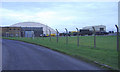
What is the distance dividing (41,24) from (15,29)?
27497mm

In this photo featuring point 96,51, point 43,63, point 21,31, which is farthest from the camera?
point 21,31

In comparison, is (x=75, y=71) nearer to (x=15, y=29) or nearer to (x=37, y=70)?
(x=37, y=70)

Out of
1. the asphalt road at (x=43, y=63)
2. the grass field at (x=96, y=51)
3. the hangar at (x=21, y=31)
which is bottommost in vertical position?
the asphalt road at (x=43, y=63)

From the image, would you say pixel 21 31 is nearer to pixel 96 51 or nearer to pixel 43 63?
pixel 96 51

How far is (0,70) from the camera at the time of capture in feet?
23.6

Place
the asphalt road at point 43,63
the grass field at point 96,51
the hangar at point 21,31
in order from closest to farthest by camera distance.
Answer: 1. the asphalt road at point 43,63
2. the grass field at point 96,51
3. the hangar at point 21,31

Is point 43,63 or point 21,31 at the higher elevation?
point 21,31

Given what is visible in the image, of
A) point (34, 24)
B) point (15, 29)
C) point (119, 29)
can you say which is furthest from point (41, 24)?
point (119, 29)

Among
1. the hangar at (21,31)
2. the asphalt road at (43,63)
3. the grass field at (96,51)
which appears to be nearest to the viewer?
the asphalt road at (43,63)

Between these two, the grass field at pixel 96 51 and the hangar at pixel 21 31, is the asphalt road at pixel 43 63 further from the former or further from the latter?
the hangar at pixel 21 31

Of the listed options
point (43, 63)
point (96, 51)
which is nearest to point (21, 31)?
point (96, 51)

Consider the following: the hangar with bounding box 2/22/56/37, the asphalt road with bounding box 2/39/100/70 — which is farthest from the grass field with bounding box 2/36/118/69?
the hangar with bounding box 2/22/56/37

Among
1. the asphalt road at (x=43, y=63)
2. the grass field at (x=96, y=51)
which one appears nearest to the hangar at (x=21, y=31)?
the grass field at (x=96, y=51)

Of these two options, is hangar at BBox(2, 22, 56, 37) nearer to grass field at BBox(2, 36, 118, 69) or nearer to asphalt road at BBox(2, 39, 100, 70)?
grass field at BBox(2, 36, 118, 69)
